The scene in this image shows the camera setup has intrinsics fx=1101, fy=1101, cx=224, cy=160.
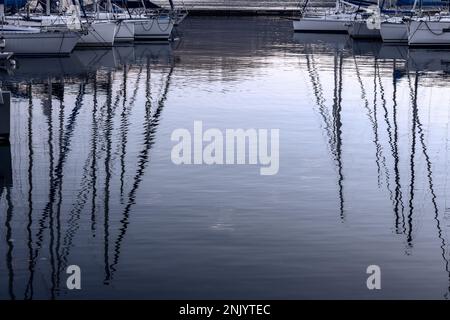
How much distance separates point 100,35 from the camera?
61.1m

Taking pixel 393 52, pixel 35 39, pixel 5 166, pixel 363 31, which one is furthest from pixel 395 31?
pixel 5 166

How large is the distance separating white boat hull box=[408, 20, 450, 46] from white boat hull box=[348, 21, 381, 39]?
28.0 feet

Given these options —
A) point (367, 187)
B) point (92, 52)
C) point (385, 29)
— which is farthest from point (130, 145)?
point (385, 29)

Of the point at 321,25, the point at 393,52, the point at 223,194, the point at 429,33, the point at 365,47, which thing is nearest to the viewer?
the point at 223,194

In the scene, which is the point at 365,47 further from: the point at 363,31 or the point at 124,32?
the point at 124,32

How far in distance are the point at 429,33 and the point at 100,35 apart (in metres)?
18.8

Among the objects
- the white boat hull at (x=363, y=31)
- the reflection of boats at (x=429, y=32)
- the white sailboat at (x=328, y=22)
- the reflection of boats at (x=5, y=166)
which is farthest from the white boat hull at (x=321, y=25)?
the reflection of boats at (x=5, y=166)

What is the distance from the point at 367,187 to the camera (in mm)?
21703

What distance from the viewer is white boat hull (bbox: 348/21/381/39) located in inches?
2847

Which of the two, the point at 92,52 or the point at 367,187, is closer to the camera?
the point at 367,187

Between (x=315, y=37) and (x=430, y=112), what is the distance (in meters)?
43.4

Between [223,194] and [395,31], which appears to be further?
[395,31]

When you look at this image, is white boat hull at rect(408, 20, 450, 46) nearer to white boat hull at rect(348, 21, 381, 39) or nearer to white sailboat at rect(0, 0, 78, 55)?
white boat hull at rect(348, 21, 381, 39)
